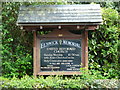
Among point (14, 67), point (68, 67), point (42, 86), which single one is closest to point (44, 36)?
point (68, 67)

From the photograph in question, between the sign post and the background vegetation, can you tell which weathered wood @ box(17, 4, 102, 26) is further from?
the background vegetation

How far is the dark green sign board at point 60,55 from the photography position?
853 cm

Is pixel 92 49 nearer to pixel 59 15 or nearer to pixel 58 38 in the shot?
pixel 58 38

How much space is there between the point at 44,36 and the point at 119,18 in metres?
3.22

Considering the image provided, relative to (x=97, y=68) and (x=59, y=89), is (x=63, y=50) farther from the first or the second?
(x=59, y=89)

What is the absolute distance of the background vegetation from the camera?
926 centimetres

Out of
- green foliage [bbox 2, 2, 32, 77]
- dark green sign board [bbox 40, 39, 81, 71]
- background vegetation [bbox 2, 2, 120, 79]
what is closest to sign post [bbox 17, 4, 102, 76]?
dark green sign board [bbox 40, 39, 81, 71]

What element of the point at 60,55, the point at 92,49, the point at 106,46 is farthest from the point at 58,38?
the point at 106,46

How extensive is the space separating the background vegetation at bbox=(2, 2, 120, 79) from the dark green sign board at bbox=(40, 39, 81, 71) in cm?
84

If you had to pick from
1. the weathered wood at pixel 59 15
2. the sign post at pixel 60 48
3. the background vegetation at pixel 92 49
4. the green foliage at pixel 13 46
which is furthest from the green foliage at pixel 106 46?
the green foliage at pixel 13 46

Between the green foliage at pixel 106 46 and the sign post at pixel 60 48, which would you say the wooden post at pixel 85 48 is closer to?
the sign post at pixel 60 48

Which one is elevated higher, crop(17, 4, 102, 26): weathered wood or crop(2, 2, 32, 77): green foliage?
crop(17, 4, 102, 26): weathered wood

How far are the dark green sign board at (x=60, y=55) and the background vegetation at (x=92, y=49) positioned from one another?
84 centimetres

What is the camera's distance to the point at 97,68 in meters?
9.35
